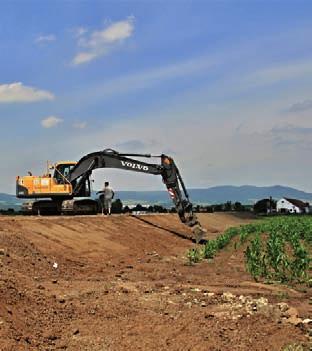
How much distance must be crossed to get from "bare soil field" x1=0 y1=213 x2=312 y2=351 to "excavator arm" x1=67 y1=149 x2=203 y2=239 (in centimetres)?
522

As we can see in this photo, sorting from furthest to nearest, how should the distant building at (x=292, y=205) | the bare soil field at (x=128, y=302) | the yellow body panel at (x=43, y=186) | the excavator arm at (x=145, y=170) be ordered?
the distant building at (x=292, y=205) < the yellow body panel at (x=43, y=186) < the excavator arm at (x=145, y=170) < the bare soil field at (x=128, y=302)

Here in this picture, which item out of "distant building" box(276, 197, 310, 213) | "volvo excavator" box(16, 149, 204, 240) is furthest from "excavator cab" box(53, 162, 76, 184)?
"distant building" box(276, 197, 310, 213)

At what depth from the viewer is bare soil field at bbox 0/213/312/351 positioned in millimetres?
8633

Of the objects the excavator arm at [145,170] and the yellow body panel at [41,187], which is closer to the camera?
the excavator arm at [145,170]

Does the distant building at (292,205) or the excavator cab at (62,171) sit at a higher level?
the excavator cab at (62,171)

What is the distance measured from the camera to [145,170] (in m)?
26.4

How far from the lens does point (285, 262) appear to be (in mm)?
15367

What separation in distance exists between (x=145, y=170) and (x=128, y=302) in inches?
605

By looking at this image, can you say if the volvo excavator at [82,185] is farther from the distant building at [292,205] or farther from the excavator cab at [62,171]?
the distant building at [292,205]

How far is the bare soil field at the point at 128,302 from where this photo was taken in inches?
340

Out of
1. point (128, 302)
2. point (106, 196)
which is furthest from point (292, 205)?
point (128, 302)

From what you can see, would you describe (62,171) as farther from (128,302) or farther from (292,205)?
(292,205)

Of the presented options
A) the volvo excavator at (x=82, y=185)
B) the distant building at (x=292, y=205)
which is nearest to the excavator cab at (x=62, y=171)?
the volvo excavator at (x=82, y=185)

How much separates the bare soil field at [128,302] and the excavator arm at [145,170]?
206 inches
